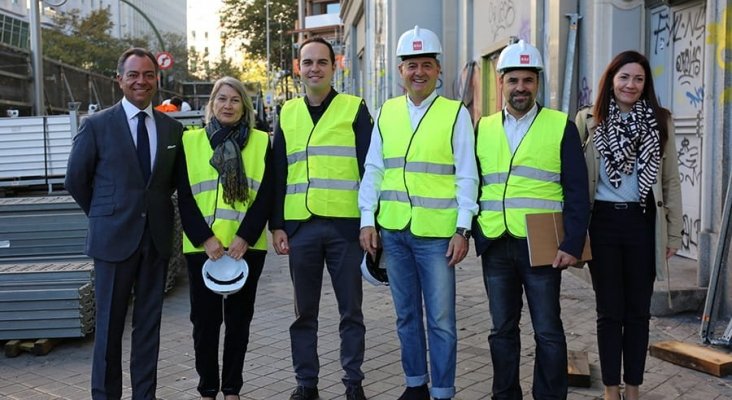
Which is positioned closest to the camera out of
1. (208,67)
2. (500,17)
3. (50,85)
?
(500,17)

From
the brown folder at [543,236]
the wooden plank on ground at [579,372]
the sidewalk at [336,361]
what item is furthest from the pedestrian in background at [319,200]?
Result: the wooden plank on ground at [579,372]

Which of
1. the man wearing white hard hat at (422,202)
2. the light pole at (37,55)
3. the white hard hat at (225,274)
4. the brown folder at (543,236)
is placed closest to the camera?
the brown folder at (543,236)

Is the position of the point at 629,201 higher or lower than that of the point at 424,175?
lower

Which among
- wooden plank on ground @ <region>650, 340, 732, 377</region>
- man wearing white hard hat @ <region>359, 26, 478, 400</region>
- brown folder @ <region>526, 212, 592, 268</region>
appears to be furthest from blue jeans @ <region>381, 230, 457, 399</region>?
wooden plank on ground @ <region>650, 340, 732, 377</region>

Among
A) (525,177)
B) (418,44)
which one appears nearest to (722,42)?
(525,177)

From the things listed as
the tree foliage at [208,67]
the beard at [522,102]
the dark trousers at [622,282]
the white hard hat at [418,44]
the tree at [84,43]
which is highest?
the tree foliage at [208,67]

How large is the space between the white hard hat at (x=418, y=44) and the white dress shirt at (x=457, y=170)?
0.27 meters

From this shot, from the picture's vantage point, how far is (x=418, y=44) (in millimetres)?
4230

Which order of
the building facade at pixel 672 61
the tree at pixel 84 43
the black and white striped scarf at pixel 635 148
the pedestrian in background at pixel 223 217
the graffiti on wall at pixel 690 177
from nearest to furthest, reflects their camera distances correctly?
the black and white striped scarf at pixel 635 148 → the pedestrian in background at pixel 223 217 → the building facade at pixel 672 61 → the graffiti on wall at pixel 690 177 → the tree at pixel 84 43

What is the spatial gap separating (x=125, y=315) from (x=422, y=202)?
6.11 feet

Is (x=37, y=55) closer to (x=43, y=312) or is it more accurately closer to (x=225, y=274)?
(x=43, y=312)

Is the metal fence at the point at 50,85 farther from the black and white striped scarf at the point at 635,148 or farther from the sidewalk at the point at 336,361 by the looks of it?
the black and white striped scarf at the point at 635,148

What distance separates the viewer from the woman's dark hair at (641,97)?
414 cm

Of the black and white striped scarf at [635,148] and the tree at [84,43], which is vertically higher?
the tree at [84,43]
